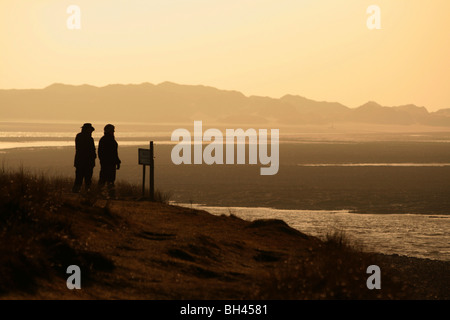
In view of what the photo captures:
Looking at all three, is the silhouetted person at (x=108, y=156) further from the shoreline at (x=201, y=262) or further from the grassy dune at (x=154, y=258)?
the grassy dune at (x=154, y=258)

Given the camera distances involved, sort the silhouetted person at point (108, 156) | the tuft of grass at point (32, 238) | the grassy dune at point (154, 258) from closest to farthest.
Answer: the tuft of grass at point (32, 238), the grassy dune at point (154, 258), the silhouetted person at point (108, 156)

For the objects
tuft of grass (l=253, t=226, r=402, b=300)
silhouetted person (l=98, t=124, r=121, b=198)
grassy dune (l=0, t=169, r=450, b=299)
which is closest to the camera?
tuft of grass (l=253, t=226, r=402, b=300)

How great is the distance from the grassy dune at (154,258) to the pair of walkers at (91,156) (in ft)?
6.33

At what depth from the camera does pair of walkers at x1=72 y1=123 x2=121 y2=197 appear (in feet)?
70.4

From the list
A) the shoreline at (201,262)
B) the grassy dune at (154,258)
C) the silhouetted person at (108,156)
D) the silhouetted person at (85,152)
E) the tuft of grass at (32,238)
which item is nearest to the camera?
the tuft of grass at (32,238)

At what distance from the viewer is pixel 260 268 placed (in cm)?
1598

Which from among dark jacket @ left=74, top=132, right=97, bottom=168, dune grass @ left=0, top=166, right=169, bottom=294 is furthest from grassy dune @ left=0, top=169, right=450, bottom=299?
dark jacket @ left=74, top=132, right=97, bottom=168

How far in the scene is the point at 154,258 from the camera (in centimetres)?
1502

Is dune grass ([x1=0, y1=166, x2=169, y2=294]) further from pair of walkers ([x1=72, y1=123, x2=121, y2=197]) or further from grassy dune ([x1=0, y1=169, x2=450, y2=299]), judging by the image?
pair of walkers ([x1=72, y1=123, x2=121, y2=197])

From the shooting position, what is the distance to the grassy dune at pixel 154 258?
1247 cm

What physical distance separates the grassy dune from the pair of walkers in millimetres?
1928

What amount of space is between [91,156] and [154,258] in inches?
288

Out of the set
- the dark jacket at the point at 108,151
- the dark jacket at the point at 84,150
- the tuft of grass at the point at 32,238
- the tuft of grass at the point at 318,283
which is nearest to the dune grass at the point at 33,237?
the tuft of grass at the point at 32,238
